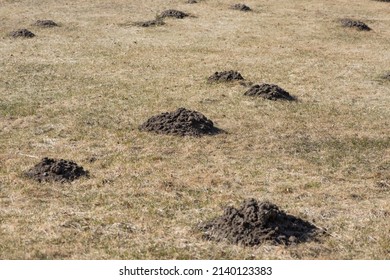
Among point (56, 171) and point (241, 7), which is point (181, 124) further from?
point (241, 7)

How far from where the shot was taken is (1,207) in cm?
1280

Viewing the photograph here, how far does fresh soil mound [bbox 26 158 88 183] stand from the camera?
14.2 meters

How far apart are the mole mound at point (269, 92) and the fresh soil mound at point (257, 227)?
11.0 m

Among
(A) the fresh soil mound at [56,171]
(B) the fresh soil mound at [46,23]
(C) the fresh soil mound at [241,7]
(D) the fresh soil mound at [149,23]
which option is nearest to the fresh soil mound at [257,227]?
(A) the fresh soil mound at [56,171]

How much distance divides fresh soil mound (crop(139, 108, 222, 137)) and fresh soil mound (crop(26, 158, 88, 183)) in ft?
13.1

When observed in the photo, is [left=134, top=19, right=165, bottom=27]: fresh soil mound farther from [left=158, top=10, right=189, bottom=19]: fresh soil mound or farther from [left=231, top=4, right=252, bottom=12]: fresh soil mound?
[left=231, top=4, right=252, bottom=12]: fresh soil mound

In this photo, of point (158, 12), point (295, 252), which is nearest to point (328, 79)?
point (295, 252)

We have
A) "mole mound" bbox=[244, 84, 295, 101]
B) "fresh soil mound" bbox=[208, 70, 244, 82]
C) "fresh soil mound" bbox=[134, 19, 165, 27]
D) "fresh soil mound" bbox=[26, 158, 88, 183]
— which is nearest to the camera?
"fresh soil mound" bbox=[26, 158, 88, 183]

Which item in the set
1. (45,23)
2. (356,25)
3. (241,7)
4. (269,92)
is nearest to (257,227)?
(269,92)

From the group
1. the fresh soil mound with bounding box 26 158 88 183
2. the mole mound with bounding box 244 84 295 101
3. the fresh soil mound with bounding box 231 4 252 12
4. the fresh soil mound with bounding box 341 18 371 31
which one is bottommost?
the fresh soil mound with bounding box 231 4 252 12

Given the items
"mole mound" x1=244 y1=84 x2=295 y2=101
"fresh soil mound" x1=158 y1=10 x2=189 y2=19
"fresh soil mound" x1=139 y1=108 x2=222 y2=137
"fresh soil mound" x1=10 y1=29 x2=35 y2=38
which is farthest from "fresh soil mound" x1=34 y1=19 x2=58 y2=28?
"fresh soil mound" x1=139 y1=108 x2=222 y2=137

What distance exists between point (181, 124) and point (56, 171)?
506cm

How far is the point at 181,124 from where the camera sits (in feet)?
59.8

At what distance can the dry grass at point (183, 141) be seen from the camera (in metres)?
11.6
